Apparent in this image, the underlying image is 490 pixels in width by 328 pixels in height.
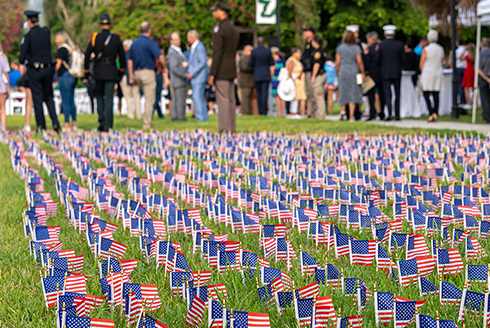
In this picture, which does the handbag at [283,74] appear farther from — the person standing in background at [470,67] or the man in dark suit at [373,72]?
the person standing in background at [470,67]

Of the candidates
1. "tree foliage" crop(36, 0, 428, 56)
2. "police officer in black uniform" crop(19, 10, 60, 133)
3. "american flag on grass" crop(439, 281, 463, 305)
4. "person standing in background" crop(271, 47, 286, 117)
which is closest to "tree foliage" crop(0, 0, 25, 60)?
"tree foliage" crop(36, 0, 428, 56)

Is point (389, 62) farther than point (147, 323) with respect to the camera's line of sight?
Yes

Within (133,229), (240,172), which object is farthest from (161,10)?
(133,229)

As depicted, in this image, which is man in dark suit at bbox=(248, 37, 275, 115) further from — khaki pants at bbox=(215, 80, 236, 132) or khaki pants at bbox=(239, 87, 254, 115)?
khaki pants at bbox=(215, 80, 236, 132)

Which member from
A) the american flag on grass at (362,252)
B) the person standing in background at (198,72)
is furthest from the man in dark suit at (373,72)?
the american flag on grass at (362,252)

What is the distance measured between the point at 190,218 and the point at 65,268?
39.2 inches

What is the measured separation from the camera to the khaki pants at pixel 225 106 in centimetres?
1079

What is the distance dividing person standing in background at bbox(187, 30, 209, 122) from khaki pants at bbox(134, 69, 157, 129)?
188 centimetres

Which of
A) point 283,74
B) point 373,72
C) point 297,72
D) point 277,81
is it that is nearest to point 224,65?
point 373,72

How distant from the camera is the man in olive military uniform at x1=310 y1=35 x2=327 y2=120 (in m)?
14.2

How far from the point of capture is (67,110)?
12.4 metres

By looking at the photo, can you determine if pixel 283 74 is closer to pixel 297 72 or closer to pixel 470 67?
pixel 297 72

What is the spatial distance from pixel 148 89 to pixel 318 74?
3.87 m

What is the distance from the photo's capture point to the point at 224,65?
10734mm
